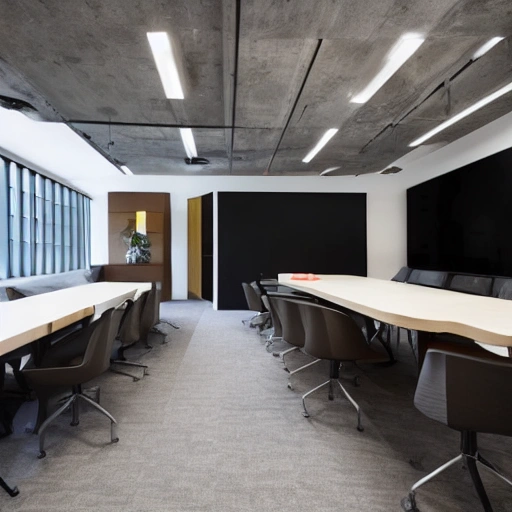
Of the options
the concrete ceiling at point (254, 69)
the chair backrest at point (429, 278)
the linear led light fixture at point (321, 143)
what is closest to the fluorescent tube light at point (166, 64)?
the concrete ceiling at point (254, 69)

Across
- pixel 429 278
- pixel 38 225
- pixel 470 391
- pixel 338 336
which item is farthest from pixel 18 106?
pixel 429 278

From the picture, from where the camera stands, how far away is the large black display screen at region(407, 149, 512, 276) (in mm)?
4594

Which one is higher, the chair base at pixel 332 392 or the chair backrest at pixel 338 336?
the chair backrest at pixel 338 336

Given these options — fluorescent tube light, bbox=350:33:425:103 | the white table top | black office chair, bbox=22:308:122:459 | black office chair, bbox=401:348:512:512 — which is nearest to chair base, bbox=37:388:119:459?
black office chair, bbox=22:308:122:459

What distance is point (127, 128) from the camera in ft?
15.9

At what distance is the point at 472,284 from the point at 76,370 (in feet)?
17.3

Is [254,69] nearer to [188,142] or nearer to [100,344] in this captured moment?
[188,142]

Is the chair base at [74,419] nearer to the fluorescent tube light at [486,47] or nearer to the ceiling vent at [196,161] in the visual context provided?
the fluorescent tube light at [486,47]

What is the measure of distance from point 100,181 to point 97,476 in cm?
776

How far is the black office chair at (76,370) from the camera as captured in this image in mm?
1813

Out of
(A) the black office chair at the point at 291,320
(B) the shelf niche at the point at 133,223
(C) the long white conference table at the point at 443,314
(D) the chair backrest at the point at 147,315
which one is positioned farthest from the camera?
(B) the shelf niche at the point at 133,223

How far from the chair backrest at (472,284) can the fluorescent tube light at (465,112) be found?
2405 mm

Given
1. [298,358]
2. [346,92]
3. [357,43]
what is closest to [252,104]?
[346,92]

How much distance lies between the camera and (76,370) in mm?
1831
